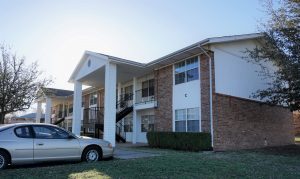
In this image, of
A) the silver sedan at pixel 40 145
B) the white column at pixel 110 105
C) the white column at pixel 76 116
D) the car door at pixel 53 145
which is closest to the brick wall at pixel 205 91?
the white column at pixel 110 105

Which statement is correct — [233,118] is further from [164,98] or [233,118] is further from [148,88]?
[148,88]

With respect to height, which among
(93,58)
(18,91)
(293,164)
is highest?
(93,58)

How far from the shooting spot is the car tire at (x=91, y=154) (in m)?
10.2

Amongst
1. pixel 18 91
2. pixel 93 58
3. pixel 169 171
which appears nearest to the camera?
pixel 169 171

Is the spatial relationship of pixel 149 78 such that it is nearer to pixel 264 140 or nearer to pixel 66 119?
pixel 264 140

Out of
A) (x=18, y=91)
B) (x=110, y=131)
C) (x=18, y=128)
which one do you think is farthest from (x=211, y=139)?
(x=18, y=91)

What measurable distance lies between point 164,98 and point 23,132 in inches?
415

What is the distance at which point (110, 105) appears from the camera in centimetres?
1742

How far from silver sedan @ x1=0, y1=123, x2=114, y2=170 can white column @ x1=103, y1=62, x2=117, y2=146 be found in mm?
6541

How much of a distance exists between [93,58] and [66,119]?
17.8 meters

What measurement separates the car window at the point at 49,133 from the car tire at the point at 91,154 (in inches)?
35.2

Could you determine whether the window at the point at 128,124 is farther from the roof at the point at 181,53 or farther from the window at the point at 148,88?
the roof at the point at 181,53

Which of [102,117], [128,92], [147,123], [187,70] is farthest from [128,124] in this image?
[187,70]

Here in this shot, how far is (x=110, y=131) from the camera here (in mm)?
17156
